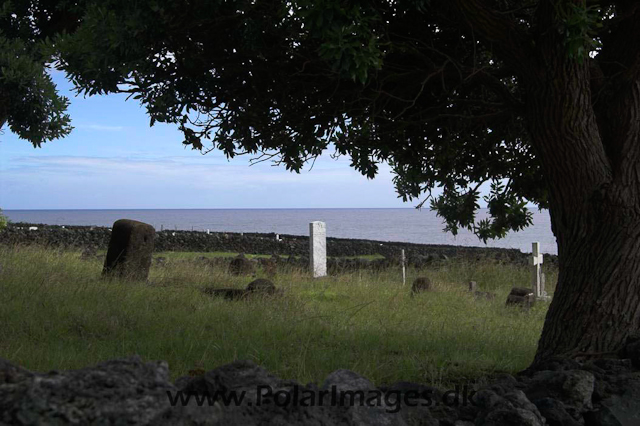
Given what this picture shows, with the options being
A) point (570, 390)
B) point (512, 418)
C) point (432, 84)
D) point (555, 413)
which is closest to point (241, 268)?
point (432, 84)

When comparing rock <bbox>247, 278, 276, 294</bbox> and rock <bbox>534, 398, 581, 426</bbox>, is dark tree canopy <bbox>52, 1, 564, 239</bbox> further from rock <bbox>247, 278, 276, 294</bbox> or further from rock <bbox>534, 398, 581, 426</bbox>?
rock <bbox>247, 278, 276, 294</bbox>

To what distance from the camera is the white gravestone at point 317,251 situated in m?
16.8

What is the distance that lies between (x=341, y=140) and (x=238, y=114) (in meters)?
1.32

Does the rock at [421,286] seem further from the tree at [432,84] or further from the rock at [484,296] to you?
the tree at [432,84]

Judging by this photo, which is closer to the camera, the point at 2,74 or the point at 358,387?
the point at 358,387

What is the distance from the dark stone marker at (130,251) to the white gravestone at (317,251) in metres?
5.62

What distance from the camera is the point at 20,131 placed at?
11.5 metres

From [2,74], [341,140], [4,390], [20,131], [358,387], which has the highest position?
[2,74]

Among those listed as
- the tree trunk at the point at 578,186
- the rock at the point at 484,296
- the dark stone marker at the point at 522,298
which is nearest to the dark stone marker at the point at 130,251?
the rock at the point at 484,296

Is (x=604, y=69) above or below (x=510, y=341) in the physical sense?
above

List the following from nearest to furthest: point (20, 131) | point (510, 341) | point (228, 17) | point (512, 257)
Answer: point (228, 17) → point (510, 341) → point (20, 131) → point (512, 257)

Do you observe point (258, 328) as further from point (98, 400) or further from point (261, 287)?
point (98, 400)

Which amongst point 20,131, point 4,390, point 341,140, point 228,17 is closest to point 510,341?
point 341,140

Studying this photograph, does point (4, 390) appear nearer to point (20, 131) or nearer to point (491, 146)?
point (491, 146)
